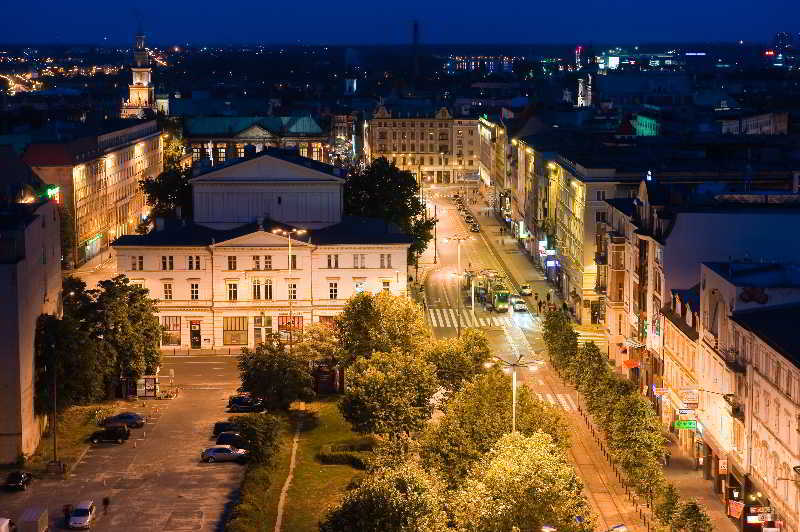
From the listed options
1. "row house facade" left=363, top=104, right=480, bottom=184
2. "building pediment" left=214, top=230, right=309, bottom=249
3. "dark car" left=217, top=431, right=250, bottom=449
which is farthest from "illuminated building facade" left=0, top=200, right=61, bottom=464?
"row house facade" left=363, top=104, right=480, bottom=184

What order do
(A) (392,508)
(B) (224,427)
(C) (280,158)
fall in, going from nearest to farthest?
(A) (392,508) → (B) (224,427) → (C) (280,158)

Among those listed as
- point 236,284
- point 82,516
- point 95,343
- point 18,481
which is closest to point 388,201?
point 236,284

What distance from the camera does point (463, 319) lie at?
94.9 m

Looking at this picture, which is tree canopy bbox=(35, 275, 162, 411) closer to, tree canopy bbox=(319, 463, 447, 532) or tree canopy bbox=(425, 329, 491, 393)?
tree canopy bbox=(425, 329, 491, 393)

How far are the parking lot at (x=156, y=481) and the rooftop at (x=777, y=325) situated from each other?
20932mm

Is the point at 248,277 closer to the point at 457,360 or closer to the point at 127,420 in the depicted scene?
the point at 127,420

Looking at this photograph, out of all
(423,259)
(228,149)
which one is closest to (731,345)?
(423,259)

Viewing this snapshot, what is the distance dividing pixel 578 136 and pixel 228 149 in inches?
2605

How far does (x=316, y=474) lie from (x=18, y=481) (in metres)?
12.0

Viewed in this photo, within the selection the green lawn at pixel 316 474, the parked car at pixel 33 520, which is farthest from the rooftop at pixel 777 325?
the parked car at pixel 33 520

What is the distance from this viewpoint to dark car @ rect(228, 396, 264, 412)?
7012 cm

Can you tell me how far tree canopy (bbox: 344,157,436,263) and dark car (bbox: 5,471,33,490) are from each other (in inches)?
2093

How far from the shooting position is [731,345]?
56.2 metres

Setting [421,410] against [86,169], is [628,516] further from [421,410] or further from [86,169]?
[86,169]
